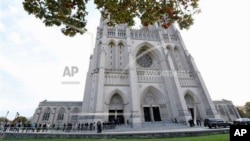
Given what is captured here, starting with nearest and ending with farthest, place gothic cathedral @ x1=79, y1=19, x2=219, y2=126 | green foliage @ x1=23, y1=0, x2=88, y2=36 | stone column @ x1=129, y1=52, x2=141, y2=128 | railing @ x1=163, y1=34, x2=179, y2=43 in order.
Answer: green foliage @ x1=23, y1=0, x2=88, y2=36
stone column @ x1=129, y1=52, x2=141, y2=128
gothic cathedral @ x1=79, y1=19, x2=219, y2=126
railing @ x1=163, y1=34, x2=179, y2=43

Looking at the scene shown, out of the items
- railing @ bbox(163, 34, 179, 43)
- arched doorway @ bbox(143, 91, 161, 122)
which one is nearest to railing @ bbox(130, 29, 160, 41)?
railing @ bbox(163, 34, 179, 43)

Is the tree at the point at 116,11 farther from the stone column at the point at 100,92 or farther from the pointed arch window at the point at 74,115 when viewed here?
the pointed arch window at the point at 74,115

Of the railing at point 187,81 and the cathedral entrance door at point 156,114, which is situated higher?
the railing at point 187,81

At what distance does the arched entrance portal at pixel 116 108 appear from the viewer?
25500 millimetres

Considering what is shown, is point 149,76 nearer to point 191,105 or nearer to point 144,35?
point 191,105

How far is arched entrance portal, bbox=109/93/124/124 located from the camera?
25500 mm

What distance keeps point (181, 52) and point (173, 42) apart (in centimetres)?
281

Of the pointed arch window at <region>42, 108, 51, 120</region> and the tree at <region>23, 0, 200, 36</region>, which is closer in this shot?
the tree at <region>23, 0, 200, 36</region>

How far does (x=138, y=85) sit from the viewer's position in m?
27.0

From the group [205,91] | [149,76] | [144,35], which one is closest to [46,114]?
[149,76]

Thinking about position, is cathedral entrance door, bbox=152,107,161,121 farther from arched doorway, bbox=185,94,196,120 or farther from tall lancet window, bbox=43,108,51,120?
tall lancet window, bbox=43,108,51,120

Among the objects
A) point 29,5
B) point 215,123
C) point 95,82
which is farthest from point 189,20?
point 95,82

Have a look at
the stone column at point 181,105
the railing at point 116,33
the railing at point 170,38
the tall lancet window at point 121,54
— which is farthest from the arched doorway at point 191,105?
the railing at point 116,33

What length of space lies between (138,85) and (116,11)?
22345mm
